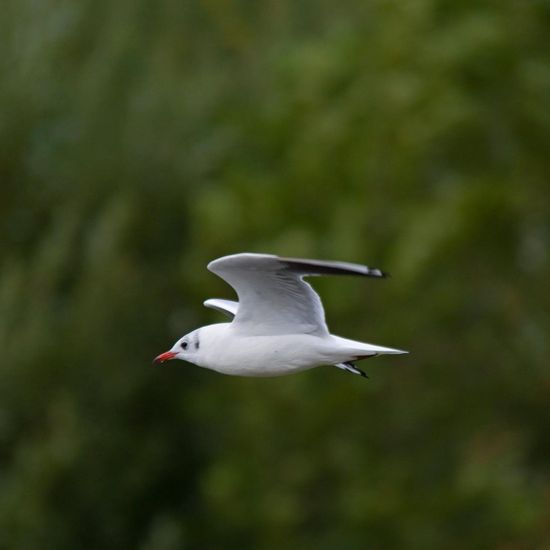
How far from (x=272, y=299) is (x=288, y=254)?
6.01 meters

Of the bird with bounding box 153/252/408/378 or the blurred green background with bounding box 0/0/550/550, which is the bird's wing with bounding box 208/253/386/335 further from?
the blurred green background with bounding box 0/0/550/550

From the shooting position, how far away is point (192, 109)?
15328 millimetres

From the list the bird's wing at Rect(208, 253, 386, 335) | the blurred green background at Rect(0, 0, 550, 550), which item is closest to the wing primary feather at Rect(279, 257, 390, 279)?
the bird's wing at Rect(208, 253, 386, 335)

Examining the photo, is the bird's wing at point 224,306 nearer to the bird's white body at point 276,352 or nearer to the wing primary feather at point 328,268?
the bird's white body at point 276,352

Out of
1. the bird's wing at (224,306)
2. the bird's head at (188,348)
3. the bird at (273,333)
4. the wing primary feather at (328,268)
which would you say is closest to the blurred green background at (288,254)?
the bird's wing at (224,306)

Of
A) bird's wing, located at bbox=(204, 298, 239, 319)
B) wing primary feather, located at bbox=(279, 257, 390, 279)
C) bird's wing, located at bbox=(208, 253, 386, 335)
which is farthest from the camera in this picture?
bird's wing, located at bbox=(204, 298, 239, 319)

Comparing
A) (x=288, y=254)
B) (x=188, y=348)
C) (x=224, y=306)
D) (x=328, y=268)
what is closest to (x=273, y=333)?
(x=188, y=348)

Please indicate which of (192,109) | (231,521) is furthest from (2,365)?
(192,109)

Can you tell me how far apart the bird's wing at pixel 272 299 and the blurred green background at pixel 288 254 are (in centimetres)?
619

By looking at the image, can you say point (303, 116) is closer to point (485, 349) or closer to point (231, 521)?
point (485, 349)

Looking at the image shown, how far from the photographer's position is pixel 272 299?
6398mm

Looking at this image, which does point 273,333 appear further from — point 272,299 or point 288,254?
point 288,254

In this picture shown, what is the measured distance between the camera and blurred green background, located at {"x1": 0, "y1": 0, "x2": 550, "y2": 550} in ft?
44.2

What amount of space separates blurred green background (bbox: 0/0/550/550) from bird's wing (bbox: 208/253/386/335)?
619cm
